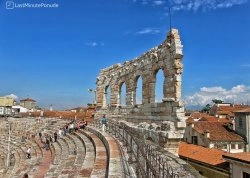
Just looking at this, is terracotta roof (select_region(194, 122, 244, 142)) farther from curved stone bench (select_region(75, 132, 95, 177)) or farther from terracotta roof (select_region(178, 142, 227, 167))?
curved stone bench (select_region(75, 132, 95, 177))

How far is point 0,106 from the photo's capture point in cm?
5088

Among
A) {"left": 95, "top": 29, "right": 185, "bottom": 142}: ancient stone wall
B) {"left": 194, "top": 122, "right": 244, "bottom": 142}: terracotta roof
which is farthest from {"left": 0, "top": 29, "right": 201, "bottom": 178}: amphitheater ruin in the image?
{"left": 194, "top": 122, "right": 244, "bottom": 142}: terracotta roof

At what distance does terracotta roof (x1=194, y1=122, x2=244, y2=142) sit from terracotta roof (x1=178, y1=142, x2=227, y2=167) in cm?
605

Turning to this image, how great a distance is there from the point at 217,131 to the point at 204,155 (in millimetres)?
10690

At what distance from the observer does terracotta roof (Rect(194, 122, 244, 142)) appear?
38.4 metres

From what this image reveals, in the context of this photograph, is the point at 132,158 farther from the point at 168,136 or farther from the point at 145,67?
the point at 145,67

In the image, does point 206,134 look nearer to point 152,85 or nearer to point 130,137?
point 152,85

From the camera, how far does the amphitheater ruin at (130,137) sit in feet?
21.1

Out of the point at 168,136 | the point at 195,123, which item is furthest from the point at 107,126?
the point at 195,123

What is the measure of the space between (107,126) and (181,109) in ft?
17.2

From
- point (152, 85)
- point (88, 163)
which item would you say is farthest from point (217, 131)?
point (88, 163)

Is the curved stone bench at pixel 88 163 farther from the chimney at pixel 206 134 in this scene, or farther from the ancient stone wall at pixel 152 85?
the chimney at pixel 206 134

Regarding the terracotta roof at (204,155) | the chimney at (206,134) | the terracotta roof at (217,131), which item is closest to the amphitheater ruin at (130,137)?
the terracotta roof at (204,155)

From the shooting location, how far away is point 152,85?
58.6 feet
